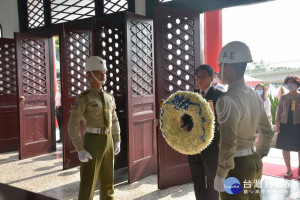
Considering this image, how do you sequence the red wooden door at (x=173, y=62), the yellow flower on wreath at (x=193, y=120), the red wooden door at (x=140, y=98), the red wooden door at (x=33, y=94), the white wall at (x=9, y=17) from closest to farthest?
the yellow flower on wreath at (x=193, y=120)
the red wooden door at (x=173, y=62)
the red wooden door at (x=140, y=98)
the red wooden door at (x=33, y=94)
the white wall at (x=9, y=17)

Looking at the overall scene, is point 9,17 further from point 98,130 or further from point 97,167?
point 97,167

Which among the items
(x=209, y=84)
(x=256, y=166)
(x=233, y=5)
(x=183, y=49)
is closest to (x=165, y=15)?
(x=183, y=49)

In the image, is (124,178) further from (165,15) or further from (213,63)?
(213,63)

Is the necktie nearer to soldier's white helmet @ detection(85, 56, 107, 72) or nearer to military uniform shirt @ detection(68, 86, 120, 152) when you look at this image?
military uniform shirt @ detection(68, 86, 120, 152)

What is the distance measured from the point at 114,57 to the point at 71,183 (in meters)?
1.73

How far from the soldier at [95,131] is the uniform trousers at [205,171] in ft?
2.17

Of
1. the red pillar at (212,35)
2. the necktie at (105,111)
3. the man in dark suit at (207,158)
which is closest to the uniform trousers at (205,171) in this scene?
the man in dark suit at (207,158)

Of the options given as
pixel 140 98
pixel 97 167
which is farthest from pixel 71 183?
pixel 97 167

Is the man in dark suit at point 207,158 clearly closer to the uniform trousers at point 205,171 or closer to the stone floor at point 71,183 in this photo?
the uniform trousers at point 205,171

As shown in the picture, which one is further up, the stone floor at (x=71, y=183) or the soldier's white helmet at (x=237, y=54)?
the soldier's white helmet at (x=237, y=54)

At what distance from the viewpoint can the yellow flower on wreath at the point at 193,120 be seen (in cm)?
166

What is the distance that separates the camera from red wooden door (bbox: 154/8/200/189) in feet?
10.5

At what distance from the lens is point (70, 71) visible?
4.38 m

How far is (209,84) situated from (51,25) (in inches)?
150
